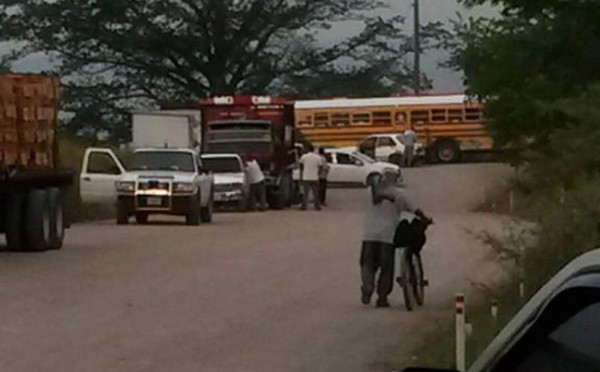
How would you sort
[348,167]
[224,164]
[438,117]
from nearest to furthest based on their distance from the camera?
[224,164]
[348,167]
[438,117]

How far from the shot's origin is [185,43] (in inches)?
2931

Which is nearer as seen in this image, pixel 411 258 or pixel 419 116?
pixel 411 258

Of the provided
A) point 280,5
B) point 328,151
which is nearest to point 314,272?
point 328,151

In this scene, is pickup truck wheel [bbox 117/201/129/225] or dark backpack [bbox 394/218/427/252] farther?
pickup truck wheel [bbox 117/201/129/225]

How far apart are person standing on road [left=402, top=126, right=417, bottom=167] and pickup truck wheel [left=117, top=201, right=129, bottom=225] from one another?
89.7 ft

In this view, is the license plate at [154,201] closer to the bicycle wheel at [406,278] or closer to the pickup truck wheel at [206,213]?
the pickup truck wheel at [206,213]

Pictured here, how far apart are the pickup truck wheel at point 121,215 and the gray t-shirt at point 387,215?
19.3m

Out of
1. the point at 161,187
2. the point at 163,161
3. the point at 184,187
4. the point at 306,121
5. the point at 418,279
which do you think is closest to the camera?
the point at 418,279

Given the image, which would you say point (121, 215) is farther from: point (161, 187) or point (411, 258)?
point (411, 258)

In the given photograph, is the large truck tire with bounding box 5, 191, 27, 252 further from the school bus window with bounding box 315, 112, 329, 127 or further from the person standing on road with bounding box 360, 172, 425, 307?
the school bus window with bounding box 315, 112, 329, 127

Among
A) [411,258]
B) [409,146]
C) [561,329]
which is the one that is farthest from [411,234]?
[409,146]

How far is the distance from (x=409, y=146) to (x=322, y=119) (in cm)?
485

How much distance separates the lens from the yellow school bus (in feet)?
224

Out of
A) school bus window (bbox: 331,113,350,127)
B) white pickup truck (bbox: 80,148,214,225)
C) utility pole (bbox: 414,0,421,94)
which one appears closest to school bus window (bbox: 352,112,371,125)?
school bus window (bbox: 331,113,350,127)
